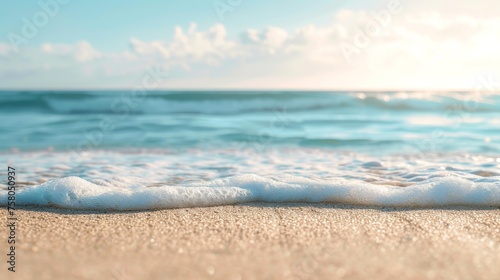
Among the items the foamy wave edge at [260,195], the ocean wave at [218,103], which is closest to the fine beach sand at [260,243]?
the foamy wave edge at [260,195]

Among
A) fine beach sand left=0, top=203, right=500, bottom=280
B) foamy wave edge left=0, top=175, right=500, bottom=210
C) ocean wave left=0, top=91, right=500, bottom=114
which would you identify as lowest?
fine beach sand left=0, top=203, right=500, bottom=280

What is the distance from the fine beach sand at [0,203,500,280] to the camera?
5.76 feet

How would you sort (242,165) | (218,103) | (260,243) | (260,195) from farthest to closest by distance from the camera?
1. (218,103)
2. (242,165)
3. (260,195)
4. (260,243)

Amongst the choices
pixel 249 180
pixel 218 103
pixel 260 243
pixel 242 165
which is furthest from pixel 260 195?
pixel 218 103

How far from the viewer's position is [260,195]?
308cm

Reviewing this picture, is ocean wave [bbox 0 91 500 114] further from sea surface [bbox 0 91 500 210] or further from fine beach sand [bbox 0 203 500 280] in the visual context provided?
fine beach sand [bbox 0 203 500 280]

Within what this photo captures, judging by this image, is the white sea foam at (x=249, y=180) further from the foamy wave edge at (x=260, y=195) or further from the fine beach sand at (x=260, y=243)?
the fine beach sand at (x=260, y=243)

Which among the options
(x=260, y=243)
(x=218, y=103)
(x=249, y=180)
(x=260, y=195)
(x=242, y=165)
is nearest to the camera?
(x=260, y=243)

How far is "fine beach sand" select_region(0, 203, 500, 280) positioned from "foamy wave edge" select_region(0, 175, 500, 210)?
13cm

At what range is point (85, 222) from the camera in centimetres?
252

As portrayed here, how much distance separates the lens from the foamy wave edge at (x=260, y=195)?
292 cm

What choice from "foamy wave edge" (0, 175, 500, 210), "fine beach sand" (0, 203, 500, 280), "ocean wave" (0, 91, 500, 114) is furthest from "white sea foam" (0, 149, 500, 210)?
"ocean wave" (0, 91, 500, 114)

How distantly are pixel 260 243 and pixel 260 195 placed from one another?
0.96m

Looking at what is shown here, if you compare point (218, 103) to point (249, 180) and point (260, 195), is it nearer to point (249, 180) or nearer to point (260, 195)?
point (249, 180)
